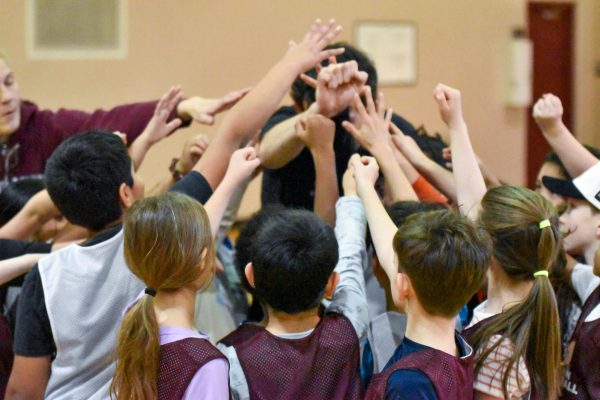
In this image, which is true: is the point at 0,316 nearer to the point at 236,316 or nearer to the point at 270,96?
the point at 236,316

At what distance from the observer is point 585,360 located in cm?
181

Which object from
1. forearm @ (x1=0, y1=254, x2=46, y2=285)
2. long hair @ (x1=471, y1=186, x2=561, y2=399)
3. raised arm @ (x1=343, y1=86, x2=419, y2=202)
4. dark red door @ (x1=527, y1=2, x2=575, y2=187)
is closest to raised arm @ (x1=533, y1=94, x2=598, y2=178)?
raised arm @ (x1=343, y1=86, x2=419, y2=202)

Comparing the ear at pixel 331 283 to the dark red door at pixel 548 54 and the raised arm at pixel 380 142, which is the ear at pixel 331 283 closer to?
the raised arm at pixel 380 142

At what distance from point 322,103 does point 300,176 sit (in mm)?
427

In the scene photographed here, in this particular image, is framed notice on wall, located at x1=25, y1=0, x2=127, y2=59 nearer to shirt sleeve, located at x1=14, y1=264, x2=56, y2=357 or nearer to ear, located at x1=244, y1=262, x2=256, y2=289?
shirt sleeve, located at x1=14, y1=264, x2=56, y2=357

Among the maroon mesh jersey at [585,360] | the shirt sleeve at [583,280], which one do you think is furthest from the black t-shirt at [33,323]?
the shirt sleeve at [583,280]

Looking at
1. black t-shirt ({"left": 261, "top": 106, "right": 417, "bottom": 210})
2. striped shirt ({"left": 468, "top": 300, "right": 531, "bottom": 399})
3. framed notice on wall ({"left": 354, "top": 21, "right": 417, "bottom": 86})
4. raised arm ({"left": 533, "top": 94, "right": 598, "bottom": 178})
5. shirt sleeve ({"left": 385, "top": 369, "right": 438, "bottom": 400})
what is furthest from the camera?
framed notice on wall ({"left": 354, "top": 21, "right": 417, "bottom": 86})

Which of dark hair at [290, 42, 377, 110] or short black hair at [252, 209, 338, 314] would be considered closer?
short black hair at [252, 209, 338, 314]

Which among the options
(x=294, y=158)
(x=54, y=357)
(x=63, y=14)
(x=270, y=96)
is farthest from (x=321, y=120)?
(x=63, y=14)

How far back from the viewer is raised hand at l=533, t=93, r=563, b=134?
2.25 metres

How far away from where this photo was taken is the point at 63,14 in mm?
5344

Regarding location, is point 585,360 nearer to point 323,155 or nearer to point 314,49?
point 323,155

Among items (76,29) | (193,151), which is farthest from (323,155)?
(76,29)

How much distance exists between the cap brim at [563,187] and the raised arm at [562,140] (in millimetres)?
50
